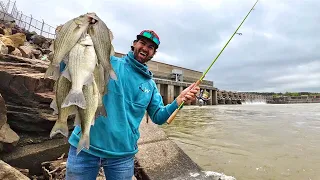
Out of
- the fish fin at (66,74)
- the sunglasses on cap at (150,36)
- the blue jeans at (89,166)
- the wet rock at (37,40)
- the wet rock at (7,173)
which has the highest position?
the wet rock at (37,40)

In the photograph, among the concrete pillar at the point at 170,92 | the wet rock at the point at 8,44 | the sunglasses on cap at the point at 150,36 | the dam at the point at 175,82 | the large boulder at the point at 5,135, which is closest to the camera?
the sunglasses on cap at the point at 150,36

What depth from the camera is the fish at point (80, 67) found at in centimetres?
170

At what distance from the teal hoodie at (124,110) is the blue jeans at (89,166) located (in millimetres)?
67

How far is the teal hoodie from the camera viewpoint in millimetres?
2295

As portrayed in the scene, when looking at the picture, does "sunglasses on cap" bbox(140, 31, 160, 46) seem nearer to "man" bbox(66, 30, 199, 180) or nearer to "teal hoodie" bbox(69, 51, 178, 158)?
"man" bbox(66, 30, 199, 180)

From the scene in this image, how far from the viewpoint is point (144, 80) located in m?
2.68

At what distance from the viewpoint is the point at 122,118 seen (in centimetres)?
240

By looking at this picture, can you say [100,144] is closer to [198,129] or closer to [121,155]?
[121,155]

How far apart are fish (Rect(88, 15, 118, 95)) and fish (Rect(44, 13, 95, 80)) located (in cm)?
6

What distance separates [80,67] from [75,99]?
222mm

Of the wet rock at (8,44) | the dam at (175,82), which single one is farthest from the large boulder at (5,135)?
the dam at (175,82)

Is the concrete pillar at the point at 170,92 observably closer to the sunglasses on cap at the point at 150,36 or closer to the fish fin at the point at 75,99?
the sunglasses on cap at the point at 150,36

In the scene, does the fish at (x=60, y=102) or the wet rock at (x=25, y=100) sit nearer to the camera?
the fish at (x=60, y=102)

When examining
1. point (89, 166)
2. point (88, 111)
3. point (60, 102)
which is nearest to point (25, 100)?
point (89, 166)
